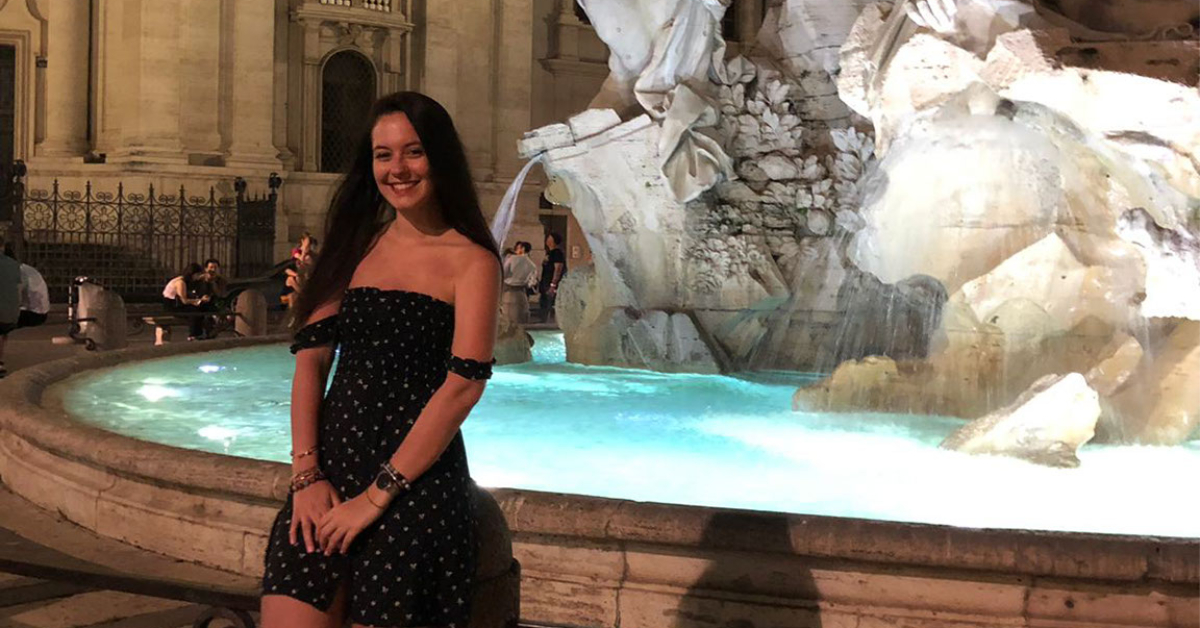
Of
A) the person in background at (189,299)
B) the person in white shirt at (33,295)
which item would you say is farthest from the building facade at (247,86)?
the person in white shirt at (33,295)

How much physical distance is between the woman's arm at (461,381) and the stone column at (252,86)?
21261mm

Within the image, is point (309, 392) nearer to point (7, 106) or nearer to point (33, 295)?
point (33, 295)

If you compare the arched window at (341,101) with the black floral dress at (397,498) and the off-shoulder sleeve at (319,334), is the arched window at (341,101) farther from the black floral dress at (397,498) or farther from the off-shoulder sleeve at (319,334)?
the black floral dress at (397,498)

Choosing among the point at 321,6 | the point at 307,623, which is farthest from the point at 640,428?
the point at 321,6

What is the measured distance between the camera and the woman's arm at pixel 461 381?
92.8 inches

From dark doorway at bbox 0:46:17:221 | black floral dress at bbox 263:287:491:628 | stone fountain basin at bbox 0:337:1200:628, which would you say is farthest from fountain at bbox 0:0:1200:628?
dark doorway at bbox 0:46:17:221

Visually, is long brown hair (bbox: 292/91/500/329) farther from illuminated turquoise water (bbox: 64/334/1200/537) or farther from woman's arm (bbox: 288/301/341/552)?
illuminated turquoise water (bbox: 64/334/1200/537)

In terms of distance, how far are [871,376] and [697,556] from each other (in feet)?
13.5

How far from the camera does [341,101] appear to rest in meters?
25.9

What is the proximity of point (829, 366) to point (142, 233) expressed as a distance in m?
14.5

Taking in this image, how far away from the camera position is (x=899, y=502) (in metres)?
5.25

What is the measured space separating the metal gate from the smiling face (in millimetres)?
18682

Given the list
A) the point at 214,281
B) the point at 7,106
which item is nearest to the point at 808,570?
the point at 214,281

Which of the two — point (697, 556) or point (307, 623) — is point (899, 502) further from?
point (307, 623)
